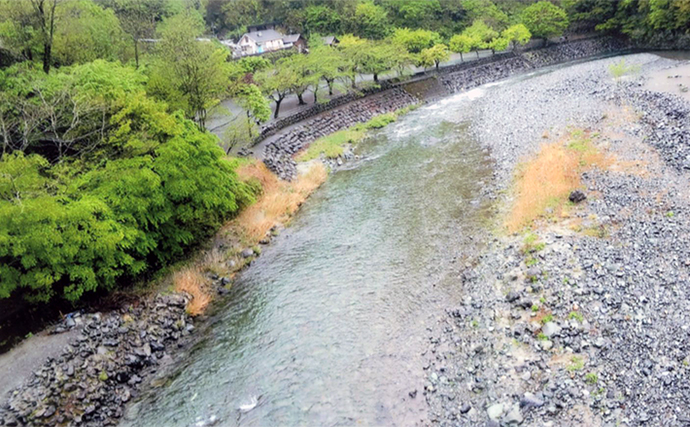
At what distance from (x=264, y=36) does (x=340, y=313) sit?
72027mm

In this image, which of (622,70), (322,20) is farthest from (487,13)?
(622,70)

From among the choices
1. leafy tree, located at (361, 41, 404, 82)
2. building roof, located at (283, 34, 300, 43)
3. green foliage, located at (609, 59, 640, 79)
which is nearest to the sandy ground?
leafy tree, located at (361, 41, 404, 82)

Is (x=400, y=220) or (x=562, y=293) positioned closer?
(x=562, y=293)

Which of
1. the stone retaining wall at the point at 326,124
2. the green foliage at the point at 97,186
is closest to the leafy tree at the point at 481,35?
the stone retaining wall at the point at 326,124

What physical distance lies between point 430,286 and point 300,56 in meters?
35.2

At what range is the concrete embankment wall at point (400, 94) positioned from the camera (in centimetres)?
3866

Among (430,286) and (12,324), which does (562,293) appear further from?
(12,324)

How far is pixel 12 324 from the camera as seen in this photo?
17.7 metres

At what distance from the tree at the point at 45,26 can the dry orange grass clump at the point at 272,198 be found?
45.4ft

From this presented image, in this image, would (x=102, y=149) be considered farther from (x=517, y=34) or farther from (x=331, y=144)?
(x=517, y=34)

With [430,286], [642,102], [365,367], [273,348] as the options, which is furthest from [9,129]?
[642,102]

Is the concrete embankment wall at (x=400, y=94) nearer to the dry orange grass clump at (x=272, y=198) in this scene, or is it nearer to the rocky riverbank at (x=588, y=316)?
the dry orange grass clump at (x=272, y=198)

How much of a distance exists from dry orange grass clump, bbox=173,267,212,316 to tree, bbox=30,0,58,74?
1681 centimetres

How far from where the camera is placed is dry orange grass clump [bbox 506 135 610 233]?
2270cm
